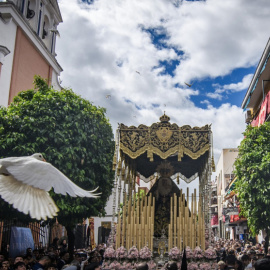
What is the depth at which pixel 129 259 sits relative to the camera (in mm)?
8180

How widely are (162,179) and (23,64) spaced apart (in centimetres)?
1148

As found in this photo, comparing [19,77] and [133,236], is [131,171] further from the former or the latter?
[19,77]

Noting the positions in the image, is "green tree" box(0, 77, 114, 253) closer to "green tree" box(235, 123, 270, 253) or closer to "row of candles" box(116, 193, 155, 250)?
"row of candles" box(116, 193, 155, 250)

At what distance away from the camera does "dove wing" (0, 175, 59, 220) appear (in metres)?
5.21

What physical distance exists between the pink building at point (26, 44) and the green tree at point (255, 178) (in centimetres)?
1106

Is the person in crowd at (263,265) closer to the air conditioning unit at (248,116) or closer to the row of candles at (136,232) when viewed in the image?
the row of candles at (136,232)

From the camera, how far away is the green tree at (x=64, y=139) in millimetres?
11016

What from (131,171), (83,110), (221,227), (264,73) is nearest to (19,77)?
(83,110)

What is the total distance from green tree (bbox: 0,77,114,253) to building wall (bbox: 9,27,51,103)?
5781mm

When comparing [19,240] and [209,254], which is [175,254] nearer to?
[209,254]

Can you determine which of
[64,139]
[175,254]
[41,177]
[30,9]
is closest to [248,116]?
[30,9]

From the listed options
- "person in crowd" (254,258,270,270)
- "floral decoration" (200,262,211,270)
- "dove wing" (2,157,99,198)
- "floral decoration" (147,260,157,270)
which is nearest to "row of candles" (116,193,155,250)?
"floral decoration" (147,260,157,270)

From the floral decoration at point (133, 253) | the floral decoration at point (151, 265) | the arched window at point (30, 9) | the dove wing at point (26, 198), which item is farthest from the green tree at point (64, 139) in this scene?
the arched window at point (30, 9)

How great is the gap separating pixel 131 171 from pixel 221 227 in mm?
41963
